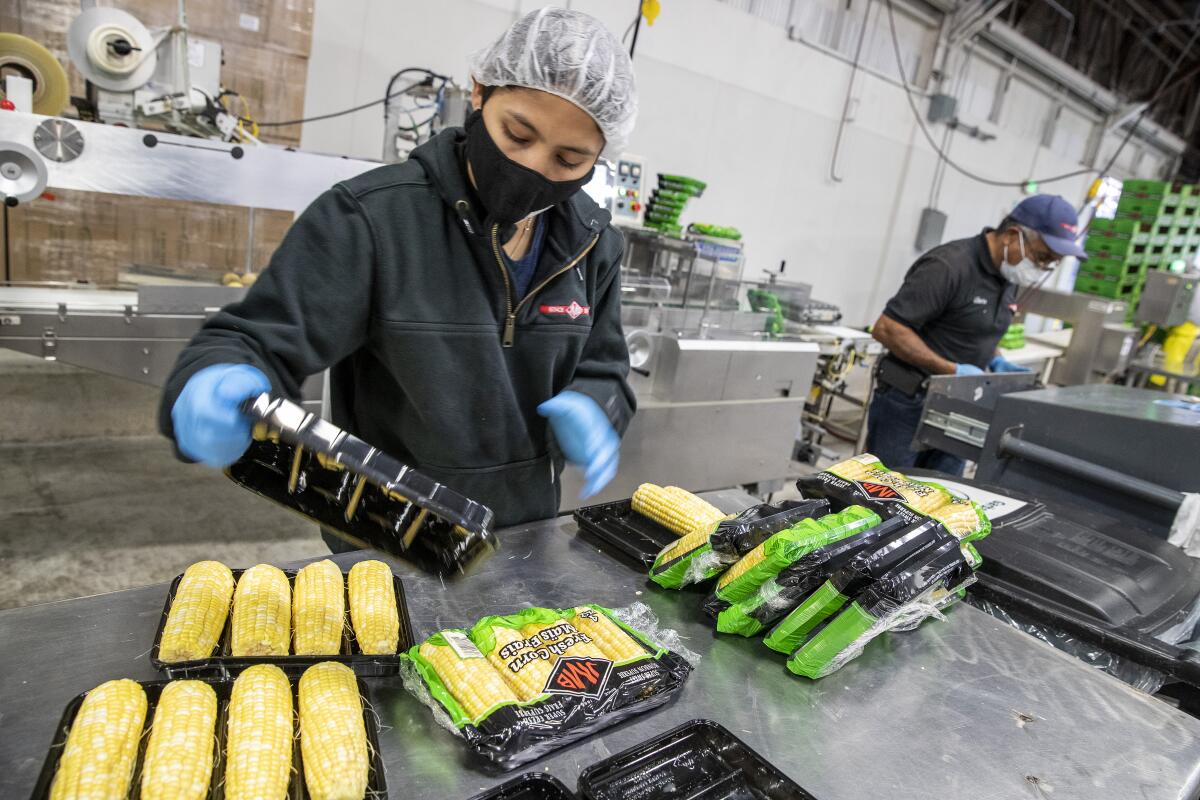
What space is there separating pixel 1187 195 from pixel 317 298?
9.57m

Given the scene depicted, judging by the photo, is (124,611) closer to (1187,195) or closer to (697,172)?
(697,172)

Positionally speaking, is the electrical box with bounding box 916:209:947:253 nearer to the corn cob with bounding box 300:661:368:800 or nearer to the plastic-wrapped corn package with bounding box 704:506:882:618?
the plastic-wrapped corn package with bounding box 704:506:882:618

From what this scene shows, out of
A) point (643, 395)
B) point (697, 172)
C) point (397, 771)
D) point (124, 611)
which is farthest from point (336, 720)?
point (697, 172)

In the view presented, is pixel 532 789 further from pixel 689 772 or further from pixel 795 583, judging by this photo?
pixel 795 583

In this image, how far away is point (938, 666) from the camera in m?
1.40

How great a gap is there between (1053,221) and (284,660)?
11.7ft

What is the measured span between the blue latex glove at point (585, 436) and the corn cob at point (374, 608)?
427mm

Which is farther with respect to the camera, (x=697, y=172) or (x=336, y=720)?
(x=697, y=172)

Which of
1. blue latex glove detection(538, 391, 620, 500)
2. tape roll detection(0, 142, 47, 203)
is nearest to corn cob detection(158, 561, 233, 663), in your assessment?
blue latex glove detection(538, 391, 620, 500)

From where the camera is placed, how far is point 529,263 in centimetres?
157

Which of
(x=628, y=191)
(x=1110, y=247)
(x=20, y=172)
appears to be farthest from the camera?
(x=1110, y=247)

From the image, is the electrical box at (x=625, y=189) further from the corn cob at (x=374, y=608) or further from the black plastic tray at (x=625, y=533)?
the corn cob at (x=374, y=608)

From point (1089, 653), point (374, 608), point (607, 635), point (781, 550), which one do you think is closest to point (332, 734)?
point (374, 608)

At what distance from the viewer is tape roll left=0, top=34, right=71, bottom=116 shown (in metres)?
2.38
